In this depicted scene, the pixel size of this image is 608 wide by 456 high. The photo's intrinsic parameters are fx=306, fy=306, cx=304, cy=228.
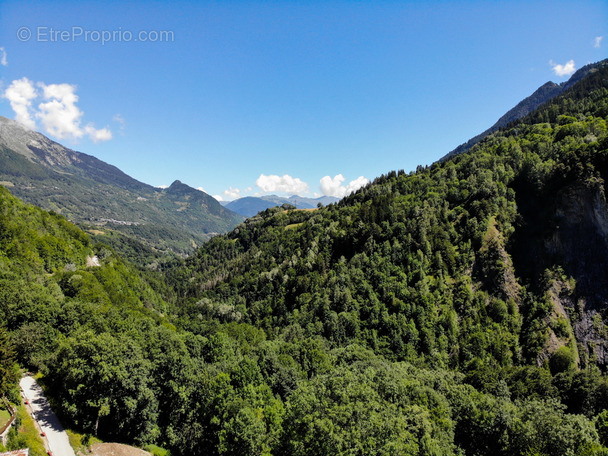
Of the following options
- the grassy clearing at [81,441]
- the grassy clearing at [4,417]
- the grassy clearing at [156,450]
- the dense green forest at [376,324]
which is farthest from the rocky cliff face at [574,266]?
the grassy clearing at [4,417]

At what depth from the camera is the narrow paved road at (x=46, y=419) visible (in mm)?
31375

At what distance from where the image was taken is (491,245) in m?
96.4

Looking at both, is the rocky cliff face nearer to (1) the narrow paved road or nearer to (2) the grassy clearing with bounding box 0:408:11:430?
(1) the narrow paved road

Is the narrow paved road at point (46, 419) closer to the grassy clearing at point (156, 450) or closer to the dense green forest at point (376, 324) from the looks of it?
the dense green forest at point (376, 324)

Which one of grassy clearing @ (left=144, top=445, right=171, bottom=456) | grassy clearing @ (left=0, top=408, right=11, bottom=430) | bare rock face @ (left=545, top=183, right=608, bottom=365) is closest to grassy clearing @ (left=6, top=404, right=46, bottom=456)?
grassy clearing @ (left=0, top=408, right=11, bottom=430)

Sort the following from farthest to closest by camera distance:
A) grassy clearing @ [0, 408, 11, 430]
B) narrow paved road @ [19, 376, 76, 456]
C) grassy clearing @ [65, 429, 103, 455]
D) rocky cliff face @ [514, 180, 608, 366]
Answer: rocky cliff face @ [514, 180, 608, 366]
grassy clearing @ [65, 429, 103, 455]
narrow paved road @ [19, 376, 76, 456]
grassy clearing @ [0, 408, 11, 430]

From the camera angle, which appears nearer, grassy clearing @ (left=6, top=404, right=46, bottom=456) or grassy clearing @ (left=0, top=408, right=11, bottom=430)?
grassy clearing @ (left=6, top=404, right=46, bottom=456)

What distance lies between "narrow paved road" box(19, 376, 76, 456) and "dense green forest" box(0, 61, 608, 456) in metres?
1.35

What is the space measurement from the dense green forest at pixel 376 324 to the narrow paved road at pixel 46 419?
1.35m

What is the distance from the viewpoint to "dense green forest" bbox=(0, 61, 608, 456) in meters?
33.8

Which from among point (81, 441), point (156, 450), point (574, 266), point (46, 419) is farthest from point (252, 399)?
point (574, 266)

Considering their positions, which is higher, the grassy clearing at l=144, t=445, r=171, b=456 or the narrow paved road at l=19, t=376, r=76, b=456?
the narrow paved road at l=19, t=376, r=76, b=456

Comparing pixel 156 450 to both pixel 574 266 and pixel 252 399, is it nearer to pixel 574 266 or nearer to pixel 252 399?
pixel 252 399

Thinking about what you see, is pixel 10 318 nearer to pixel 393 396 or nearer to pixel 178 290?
pixel 393 396
